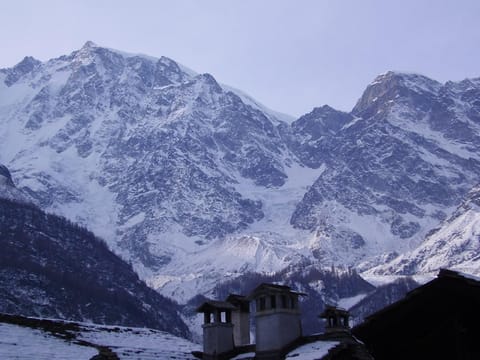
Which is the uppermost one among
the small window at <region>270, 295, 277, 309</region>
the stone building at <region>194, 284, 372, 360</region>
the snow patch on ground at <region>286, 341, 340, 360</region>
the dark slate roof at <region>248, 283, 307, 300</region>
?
the dark slate roof at <region>248, 283, 307, 300</region>

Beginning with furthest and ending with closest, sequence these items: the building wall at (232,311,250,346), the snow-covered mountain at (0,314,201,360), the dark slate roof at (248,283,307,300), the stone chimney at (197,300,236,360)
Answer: the building wall at (232,311,250,346)
the stone chimney at (197,300,236,360)
the dark slate roof at (248,283,307,300)
the snow-covered mountain at (0,314,201,360)

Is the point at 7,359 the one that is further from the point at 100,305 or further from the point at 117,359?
the point at 100,305

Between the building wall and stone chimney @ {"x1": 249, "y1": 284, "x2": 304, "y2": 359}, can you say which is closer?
stone chimney @ {"x1": 249, "y1": 284, "x2": 304, "y2": 359}

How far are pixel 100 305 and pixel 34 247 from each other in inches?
1198

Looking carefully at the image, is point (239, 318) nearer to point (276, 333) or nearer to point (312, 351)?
point (276, 333)

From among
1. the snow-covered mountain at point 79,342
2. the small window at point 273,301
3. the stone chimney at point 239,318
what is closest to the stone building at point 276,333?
the small window at point 273,301

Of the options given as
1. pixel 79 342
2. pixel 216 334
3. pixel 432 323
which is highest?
pixel 216 334

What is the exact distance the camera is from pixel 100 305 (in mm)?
177250

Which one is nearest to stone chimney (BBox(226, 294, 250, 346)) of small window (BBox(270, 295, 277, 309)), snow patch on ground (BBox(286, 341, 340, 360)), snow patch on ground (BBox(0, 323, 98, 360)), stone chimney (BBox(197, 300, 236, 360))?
stone chimney (BBox(197, 300, 236, 360))

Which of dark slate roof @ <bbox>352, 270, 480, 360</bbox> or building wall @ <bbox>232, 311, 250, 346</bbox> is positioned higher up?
building wall @ <bbox>232, 311, 250, 346</bbox>

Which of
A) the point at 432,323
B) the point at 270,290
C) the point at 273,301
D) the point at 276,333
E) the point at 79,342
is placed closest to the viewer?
the point at 432,323

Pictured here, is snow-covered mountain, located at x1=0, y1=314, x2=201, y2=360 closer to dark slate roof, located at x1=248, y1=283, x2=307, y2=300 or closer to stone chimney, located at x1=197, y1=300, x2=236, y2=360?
stone chimney, located at x1=197, y1=300, x2=236, y2=360

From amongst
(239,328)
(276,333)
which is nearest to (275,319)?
(276,333)

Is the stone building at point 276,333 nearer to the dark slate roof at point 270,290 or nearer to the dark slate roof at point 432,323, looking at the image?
the dark slate roof at point 270,290
